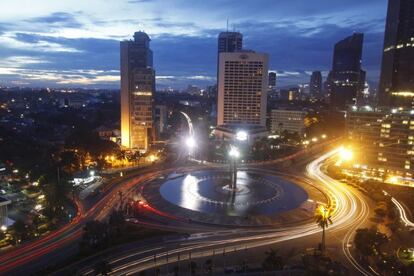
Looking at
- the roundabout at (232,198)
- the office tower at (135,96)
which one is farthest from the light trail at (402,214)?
the office tower at (135,96)

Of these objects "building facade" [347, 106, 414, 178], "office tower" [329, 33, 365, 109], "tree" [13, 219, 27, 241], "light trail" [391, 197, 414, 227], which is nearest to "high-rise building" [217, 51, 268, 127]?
"building facade" [347, 106, 414, 178]

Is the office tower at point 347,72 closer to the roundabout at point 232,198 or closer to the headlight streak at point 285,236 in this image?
the roundabout at point 232,198

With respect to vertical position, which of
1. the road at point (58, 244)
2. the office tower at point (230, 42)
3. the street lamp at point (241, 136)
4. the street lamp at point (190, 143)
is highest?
the office tower at point (230, 42)

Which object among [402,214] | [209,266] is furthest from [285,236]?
[402,214]

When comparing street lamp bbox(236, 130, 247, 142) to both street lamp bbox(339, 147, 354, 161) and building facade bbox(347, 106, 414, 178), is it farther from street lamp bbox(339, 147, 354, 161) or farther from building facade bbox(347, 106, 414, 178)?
building facade bbox(347, 106, 414, 178)

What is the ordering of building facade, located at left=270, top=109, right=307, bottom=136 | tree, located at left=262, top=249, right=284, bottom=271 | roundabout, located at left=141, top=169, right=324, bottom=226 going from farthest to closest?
building facade, located at left=270, top=109, right=307, bottom=136 < roundabout, located at left=141, top=169, right=324, bottom=226 < tree, located at left=262, top=249, right=284, bottom=271

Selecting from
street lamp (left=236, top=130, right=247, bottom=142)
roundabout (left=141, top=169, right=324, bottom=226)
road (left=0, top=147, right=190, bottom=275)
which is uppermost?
street lamp (left=236, top=130, right=247, bottom=142)
